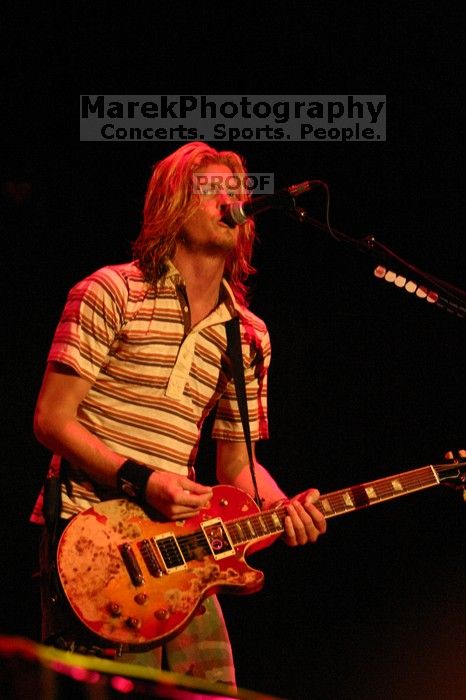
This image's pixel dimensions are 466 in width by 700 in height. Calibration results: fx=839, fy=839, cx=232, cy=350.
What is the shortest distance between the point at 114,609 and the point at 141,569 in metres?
0.16

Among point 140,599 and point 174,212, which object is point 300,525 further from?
point 174,212

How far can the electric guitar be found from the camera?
2553 millimetres

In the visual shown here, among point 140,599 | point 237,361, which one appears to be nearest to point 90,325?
point 237,361

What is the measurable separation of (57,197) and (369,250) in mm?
1942

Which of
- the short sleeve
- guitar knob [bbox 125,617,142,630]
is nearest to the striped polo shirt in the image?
the short sleeve

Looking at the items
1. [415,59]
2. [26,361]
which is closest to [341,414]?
[26,361]

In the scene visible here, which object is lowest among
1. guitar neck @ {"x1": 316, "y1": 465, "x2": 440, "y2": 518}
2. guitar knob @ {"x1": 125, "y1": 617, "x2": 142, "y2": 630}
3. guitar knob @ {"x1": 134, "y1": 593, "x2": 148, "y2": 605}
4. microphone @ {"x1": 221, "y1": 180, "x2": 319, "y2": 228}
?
guitar knob @ {"x1": 125, "y1": 617, "x2": 142, "y2": 630}

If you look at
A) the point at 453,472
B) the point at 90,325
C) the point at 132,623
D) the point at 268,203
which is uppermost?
the point at 268,203

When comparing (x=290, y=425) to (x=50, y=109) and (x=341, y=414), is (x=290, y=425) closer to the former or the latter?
(x=341, y=414)

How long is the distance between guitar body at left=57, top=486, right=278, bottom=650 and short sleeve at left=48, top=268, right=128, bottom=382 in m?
0.47

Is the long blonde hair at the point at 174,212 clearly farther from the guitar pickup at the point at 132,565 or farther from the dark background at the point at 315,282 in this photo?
the guitar pickup at the point at 132,565

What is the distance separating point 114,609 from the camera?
2562mm

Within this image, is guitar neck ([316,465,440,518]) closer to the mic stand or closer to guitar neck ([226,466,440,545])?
guitar neck ([226,466,440,545])

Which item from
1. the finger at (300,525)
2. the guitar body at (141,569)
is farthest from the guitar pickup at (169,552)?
the finger at (300,525)
